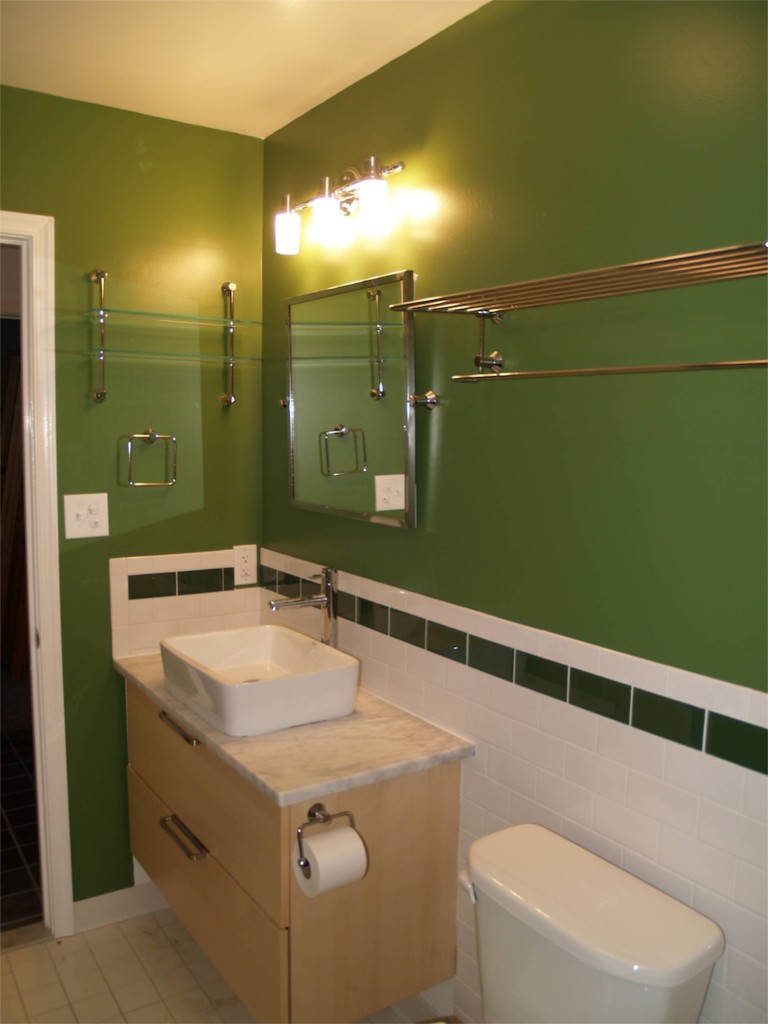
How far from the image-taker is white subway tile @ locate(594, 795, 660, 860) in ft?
5.22

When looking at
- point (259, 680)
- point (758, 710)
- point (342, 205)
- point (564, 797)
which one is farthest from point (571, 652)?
point (342, 205)

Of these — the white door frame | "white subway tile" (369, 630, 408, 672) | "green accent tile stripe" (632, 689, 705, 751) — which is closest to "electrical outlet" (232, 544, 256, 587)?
the white door frame

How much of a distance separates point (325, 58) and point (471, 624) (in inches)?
60.8

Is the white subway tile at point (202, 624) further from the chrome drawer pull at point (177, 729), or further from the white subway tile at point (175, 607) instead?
the chrome drawer pull at point (177, 729)

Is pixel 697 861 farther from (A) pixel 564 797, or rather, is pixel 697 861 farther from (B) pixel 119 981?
(B) pixel 119 981

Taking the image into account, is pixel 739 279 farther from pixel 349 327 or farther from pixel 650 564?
pixel 349 327

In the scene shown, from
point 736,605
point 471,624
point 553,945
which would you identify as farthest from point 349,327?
point 553,945

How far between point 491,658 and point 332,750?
0.44 metres

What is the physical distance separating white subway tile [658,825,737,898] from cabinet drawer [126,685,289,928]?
2.59 ft

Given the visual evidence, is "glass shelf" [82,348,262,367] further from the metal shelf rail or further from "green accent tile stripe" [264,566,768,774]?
the metal shelf rail

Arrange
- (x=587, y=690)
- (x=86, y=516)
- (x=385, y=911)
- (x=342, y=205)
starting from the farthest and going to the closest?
(x=86, y=516) < (x=342, y=205) < (x=385, y=911) < (x=587, y=690)

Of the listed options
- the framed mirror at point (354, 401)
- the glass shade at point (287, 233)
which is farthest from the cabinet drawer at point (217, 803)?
the glass shade at point (287, 233)

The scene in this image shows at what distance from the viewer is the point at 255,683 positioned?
6.62ft

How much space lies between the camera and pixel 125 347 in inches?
103
